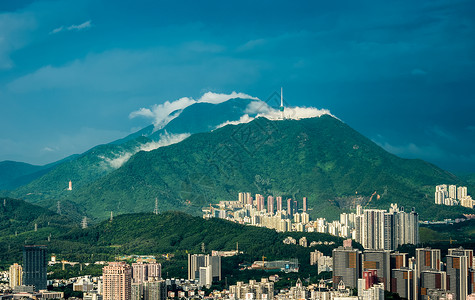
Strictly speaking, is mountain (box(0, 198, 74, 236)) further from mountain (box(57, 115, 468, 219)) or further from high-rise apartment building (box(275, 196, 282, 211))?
high-rise apartment building (box(275, 196, 282, 211))

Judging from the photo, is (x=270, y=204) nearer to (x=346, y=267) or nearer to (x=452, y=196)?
(x=452, y=196)

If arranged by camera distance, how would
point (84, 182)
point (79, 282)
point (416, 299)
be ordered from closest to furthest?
point (416, 299)
point (79, 282)
point (84, 182)

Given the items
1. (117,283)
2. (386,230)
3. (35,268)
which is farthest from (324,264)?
(35,268)

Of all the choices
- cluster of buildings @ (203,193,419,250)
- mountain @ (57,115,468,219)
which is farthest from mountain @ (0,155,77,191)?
cluster of buildings @ (203,193,419,250)

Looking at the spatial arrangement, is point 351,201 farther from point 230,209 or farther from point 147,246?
point 147,246

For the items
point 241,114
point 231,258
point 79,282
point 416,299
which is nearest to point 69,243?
point 231,258

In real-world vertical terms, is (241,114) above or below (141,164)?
above
